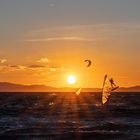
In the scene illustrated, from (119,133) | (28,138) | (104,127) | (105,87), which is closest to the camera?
(28,138)

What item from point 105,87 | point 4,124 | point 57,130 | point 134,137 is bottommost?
point 134,137

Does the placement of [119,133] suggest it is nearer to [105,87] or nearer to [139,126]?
[139,126]

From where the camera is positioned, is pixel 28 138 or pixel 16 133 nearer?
pixel 28 138

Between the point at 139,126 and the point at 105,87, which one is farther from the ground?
the point at 105,87

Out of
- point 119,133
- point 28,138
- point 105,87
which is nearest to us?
point 28,138

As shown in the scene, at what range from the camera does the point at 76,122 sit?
2058 inches

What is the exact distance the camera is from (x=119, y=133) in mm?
42156

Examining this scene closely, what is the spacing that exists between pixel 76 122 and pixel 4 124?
7930mm

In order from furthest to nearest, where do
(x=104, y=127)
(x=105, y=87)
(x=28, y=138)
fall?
(x=105, y=87)
(x=104, y=127)
(x=28, y=138)

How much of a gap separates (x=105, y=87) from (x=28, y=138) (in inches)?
753

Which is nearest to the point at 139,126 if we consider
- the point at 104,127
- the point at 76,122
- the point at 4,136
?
the point at 104,127

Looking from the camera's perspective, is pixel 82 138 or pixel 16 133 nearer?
pixel 82 138

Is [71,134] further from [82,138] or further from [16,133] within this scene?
[16,133]

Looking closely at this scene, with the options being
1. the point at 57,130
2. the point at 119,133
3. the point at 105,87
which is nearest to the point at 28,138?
the point at 57,130
